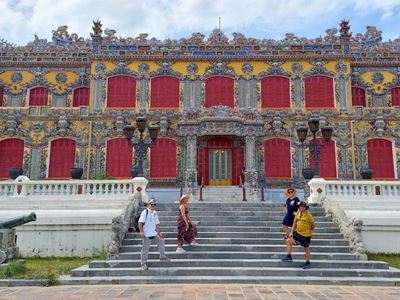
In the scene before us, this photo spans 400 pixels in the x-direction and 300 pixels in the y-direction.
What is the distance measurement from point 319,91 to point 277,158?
474cm

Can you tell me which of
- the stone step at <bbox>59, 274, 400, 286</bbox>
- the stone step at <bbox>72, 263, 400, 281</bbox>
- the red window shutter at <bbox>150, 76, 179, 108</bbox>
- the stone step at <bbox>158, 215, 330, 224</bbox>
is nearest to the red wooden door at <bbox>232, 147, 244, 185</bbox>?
the red window shutter at <bbox>150, 76, 179, 108</bbox>

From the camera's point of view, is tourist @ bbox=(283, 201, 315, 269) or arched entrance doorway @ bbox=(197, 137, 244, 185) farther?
arched entrance doorway @ bbox=(197, 137, 244, 185)

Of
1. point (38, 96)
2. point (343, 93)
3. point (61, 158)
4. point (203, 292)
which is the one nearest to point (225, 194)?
point (343, 93)

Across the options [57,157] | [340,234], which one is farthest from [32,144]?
[340,234]

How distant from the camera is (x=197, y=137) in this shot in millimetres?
21359

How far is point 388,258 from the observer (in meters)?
10.2

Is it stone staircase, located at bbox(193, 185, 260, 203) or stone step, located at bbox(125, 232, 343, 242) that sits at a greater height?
stone staircase, located at bbox(193, 185, 260, 203)

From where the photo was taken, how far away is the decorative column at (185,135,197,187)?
807 inches

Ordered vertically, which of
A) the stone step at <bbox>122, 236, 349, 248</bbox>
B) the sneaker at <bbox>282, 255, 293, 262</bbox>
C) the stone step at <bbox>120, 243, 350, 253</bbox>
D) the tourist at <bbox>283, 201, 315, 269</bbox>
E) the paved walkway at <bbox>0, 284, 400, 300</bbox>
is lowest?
the paved walkway at <bbox>0, 284, 400, 300</bbox>

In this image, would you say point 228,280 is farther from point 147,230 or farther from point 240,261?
point 147,230

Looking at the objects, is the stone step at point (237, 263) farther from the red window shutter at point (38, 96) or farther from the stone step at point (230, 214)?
the red window shutter at point (38, 96)

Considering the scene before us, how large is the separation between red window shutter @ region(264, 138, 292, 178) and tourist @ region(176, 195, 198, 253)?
495 inches

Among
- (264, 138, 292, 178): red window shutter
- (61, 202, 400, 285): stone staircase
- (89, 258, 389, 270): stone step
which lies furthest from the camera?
(264, 138, 292, 178): red window shutter

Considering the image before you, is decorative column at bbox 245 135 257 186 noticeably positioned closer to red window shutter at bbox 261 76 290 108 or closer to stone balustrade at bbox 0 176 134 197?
red window shutter at bbox 261 76 290 108
